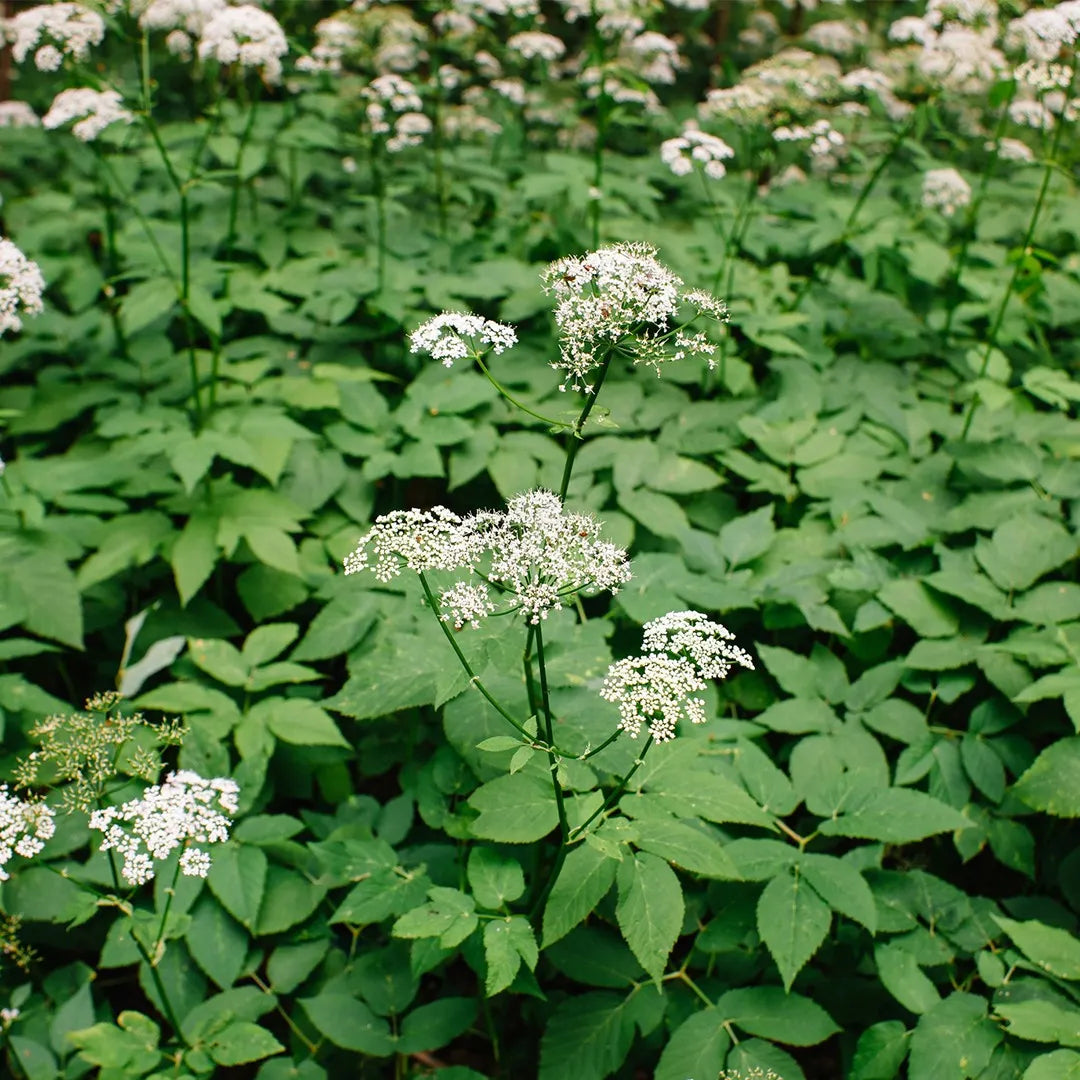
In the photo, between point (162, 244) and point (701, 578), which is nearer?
point (701, 578)

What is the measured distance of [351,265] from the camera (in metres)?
4.64

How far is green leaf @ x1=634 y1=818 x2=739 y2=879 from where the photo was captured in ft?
6.42

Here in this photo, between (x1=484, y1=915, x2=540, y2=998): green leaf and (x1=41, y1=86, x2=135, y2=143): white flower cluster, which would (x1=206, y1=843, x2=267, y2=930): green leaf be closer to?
(x1=484, y1=915, x2=540, y2=998): green leaf

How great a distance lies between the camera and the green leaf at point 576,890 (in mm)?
1969

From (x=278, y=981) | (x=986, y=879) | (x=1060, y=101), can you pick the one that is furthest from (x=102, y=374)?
(x=1060, y=101)

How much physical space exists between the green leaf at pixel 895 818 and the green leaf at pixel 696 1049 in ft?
1.90

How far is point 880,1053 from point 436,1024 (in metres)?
1.13

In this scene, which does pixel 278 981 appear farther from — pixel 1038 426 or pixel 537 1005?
pixel 1038 426

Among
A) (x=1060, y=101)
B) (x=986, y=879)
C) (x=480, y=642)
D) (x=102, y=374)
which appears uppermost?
(x=1060, y=101)

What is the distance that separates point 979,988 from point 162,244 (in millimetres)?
4892

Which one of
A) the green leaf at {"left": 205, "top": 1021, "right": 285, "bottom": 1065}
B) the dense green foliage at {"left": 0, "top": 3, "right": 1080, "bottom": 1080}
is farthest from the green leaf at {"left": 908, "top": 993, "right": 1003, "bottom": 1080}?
the green leaf at {"left": 205, "top": 1021, "right": 285, "bottom": 1065}

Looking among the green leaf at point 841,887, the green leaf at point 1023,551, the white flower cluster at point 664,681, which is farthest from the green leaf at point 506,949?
the green leaf at point 1023,551

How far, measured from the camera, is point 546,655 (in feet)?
8.14

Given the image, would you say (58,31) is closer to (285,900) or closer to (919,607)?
(285,900)
